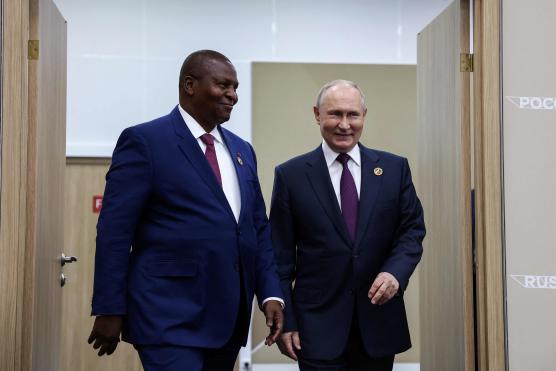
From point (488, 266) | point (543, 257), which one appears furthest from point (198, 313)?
point (543, 257)

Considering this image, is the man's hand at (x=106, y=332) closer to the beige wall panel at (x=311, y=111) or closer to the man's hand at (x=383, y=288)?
the man's hand at (x=383, y=288)

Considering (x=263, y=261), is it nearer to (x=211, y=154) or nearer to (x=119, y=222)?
(x=211, y=154)

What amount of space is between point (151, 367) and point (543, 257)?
1.44 m

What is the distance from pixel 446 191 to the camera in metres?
3.28

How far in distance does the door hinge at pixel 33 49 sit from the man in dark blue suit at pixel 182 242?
0.63 metres

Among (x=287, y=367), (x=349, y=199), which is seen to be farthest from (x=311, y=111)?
(x=349, y=199)

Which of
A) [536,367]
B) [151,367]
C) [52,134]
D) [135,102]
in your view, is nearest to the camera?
[151,367]

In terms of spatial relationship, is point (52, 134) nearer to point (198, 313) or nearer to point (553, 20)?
point (198, 313)

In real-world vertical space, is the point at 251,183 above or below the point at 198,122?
below

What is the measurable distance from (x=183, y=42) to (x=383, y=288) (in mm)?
3637

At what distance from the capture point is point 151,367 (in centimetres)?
226

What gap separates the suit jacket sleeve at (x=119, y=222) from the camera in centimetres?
225

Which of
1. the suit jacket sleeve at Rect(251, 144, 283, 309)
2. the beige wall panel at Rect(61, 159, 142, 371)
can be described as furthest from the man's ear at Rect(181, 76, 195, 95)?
the beige wall panel at Rect(61, 159, 142, 371)

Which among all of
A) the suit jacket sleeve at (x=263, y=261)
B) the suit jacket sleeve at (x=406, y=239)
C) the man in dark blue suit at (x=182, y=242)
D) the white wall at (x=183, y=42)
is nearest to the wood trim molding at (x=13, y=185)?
the man in dark blue suit at (x=182, y=242)
